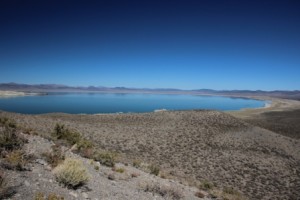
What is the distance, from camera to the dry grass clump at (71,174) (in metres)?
7.98

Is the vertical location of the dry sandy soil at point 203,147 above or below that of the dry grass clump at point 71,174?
below

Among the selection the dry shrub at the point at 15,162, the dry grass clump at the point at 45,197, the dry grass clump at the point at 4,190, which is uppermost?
the dry shrub at the point at 15,162

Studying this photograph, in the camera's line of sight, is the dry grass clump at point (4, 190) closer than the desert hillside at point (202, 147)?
Yes

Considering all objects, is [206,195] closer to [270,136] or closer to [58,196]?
[58,196]

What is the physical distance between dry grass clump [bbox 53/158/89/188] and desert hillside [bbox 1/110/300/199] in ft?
A: 28.4

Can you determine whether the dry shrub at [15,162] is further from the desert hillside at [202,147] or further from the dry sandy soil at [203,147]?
the dry sandy soil at [203,147]

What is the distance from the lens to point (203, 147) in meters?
29.6

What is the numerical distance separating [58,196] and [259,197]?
15907 millimetres

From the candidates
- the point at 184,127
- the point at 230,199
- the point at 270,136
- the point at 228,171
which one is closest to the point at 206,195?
the point at 230,199

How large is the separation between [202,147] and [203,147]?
138 mm

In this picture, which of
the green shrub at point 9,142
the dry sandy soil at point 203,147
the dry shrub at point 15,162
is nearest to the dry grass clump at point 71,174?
the dry shrub at point 15,162

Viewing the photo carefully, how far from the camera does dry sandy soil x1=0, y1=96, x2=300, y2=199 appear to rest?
21391 millimetres

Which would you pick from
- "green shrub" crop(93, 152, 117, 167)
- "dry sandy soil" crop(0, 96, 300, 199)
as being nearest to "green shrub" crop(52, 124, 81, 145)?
"green shrub" crop(93, 152, 117, 167)

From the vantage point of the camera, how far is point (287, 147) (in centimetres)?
3366
